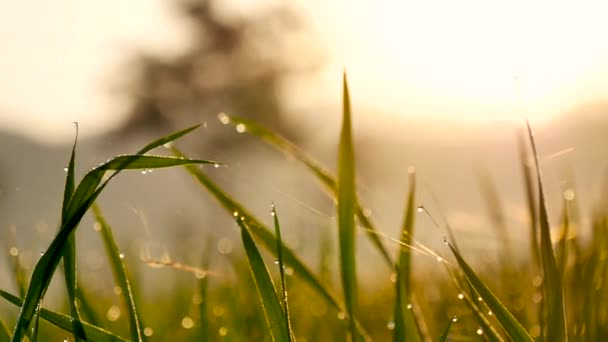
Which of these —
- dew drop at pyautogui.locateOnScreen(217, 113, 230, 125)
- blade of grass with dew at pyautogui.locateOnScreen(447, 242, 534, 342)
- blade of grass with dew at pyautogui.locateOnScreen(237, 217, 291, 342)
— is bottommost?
blade of grass with dew at pyautogui.locateOnScreen(447, 242, 534, 342)

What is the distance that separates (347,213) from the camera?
90 cm

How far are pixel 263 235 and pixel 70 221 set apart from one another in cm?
24

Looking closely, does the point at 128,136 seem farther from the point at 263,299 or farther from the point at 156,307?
the point at 263,299

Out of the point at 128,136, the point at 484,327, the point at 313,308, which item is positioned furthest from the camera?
the point at 128,136

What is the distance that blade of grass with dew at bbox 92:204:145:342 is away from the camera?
774 mm

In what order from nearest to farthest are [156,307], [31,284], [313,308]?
[31,284] → [313,308] → [156,307]

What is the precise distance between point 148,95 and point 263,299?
918 cm

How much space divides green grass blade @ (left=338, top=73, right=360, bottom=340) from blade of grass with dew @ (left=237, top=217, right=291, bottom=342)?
0.16 meters

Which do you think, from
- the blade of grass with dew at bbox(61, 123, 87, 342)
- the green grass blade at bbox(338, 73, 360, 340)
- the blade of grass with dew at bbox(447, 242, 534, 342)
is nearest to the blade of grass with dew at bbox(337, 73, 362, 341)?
the green grass blade at bbox(338, 73, 360, 340)

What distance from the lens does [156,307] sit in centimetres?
281

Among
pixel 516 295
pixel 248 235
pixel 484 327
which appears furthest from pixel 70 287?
pixel 516 295

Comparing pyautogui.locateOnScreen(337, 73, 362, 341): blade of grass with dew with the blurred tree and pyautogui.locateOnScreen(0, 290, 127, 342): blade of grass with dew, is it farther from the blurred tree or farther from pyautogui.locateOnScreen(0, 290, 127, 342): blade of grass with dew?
the blurred tree

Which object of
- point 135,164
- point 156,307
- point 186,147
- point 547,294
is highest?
point 186,147

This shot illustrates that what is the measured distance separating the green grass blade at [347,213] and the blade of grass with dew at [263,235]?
0.03 meters
